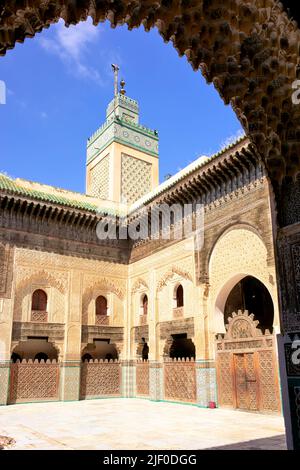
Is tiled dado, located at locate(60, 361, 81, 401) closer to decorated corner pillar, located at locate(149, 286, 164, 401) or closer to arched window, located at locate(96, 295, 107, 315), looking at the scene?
arched window, located at locate(96, 295, 107, 315)

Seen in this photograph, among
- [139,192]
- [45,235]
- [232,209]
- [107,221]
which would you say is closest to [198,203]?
[232,209]

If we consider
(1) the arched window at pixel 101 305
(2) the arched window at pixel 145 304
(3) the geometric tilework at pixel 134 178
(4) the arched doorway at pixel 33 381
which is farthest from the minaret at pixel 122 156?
(4) the arched doorway at pixel 33 381

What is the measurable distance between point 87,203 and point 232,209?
18.3ft

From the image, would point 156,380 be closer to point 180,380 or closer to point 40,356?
point 180,380

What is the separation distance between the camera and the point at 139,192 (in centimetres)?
1620

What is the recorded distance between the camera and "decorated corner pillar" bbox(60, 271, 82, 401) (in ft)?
35.7

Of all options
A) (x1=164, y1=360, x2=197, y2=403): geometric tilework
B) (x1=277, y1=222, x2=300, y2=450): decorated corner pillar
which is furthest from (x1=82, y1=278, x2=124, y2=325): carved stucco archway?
(x1=277, y1=222, x2=300, y2=450): decorated corner pillar

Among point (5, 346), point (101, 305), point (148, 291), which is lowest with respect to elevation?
point (5, 346)

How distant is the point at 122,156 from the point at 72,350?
26.2 ft

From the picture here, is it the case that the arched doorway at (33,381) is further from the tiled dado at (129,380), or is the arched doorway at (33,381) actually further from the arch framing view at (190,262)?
the tiled dado at (129,380)

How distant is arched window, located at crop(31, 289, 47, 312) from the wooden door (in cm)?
537

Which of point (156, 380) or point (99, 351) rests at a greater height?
point (99, 351)

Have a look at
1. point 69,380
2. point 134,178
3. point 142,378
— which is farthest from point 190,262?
point 134,178

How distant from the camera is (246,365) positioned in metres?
8.21
